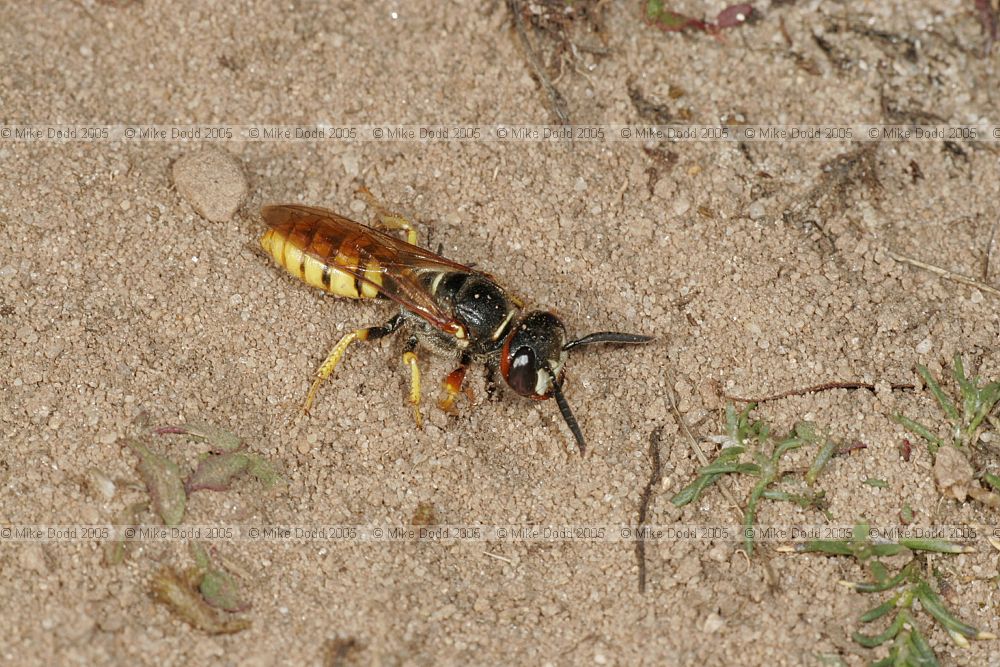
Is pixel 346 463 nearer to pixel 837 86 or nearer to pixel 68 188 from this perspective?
pixel 68 188

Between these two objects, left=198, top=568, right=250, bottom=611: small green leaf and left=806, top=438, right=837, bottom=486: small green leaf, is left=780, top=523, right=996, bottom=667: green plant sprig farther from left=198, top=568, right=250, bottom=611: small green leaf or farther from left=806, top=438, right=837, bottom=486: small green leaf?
left=198, top=568, right=250, bottom=611: small green leaf

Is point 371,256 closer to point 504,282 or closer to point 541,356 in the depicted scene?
point 504,282

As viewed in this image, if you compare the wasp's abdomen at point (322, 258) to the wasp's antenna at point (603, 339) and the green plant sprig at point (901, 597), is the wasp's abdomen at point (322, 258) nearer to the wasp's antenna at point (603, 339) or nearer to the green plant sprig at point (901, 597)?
the wasp's antenna at point (603, 339)

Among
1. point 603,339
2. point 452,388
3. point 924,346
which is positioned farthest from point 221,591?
point 924,346

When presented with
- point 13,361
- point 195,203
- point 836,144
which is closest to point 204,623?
point 13,361

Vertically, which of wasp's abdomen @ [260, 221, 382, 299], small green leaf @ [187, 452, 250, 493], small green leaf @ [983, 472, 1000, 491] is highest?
wasp's abdomen @ [260, 221, 382, 299]

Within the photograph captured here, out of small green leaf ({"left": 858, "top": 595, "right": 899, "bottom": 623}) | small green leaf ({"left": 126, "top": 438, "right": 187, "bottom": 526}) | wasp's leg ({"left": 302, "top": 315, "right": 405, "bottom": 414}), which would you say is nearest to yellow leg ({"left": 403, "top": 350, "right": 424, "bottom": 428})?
wasp's leg ({"left": 302, "top": 315, "right": 405, "bottom": 414})
